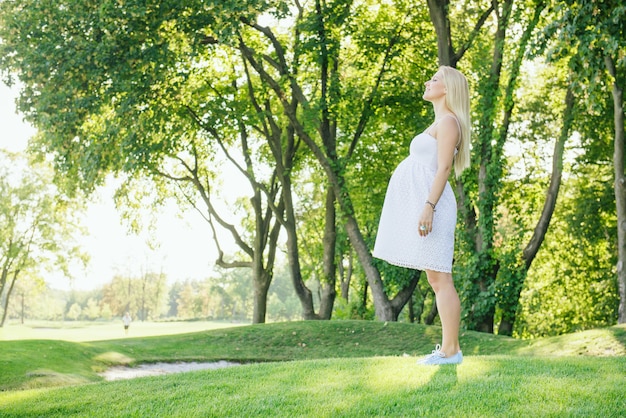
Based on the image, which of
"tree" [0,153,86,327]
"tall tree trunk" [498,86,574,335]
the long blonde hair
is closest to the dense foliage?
"tall tree trunk" [498,86,574,335]

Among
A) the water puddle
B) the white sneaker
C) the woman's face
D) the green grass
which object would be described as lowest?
the water puddle

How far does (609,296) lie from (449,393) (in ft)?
74.6

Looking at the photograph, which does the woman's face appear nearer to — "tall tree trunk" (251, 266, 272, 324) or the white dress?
the white dress

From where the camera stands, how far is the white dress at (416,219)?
5.52 m

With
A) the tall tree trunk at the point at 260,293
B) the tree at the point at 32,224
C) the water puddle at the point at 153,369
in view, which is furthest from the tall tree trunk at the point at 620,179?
the tree at the point at 32,224

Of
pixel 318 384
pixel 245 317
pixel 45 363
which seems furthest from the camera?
pixel 245 317

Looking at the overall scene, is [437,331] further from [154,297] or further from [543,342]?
[154,297]

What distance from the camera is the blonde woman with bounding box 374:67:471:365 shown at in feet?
18.1

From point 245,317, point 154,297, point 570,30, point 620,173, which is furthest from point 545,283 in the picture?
point 245,317

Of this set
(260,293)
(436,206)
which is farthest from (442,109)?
(260,293)

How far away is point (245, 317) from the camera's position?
10062cm

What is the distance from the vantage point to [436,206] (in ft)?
18.3

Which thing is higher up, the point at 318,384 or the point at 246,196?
the point at 246,196

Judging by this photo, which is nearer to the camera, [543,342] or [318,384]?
[318,384]
